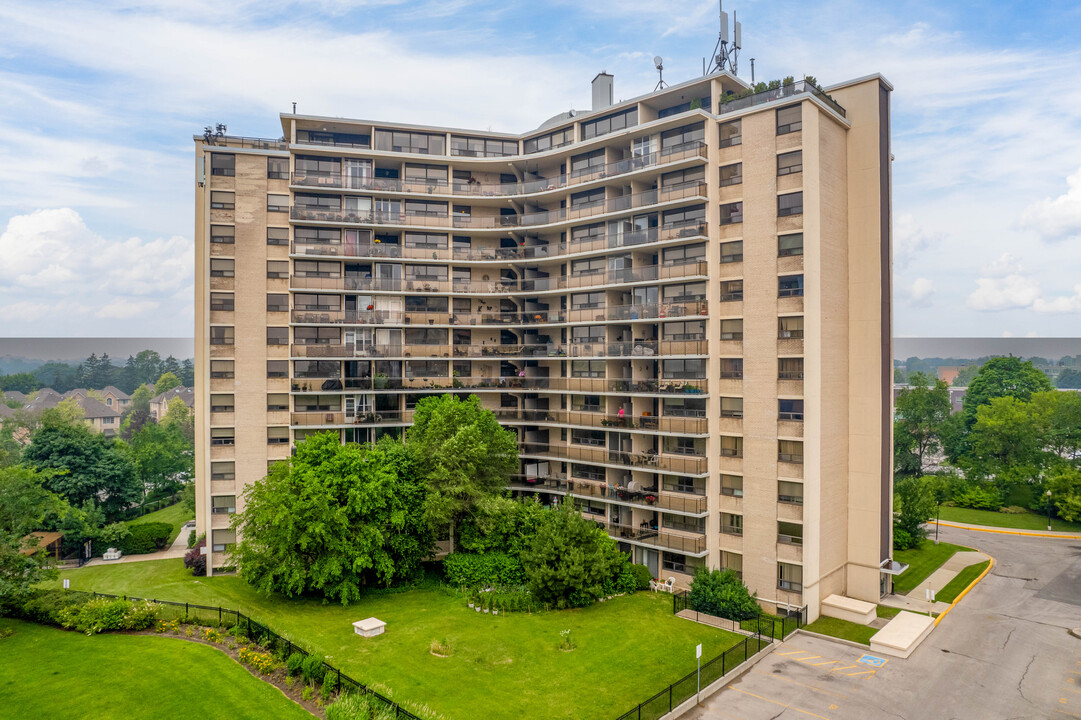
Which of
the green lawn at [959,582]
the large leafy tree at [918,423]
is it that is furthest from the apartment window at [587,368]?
the large leafy tree at [918,423]

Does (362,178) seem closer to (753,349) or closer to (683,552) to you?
(753,349)

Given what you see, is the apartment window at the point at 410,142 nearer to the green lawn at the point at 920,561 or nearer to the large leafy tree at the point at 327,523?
the large leafy tree at the point at 327,523

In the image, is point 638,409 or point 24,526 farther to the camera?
point 638,409

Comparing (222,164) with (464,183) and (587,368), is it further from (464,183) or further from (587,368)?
(587,368)

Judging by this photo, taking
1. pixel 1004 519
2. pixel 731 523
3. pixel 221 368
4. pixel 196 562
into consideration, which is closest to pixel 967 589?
pixel 731 523

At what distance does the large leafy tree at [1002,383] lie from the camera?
77562 mm

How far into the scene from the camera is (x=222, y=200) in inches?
1773

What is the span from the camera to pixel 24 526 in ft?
106

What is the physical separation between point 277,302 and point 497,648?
30.6 m

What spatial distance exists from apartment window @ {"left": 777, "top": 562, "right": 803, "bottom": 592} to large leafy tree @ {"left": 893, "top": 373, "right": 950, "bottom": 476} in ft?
169

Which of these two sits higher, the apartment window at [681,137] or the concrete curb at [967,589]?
the apartment window at [681,137]

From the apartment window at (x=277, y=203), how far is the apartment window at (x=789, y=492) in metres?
39.8

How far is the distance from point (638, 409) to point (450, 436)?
13.0 metres

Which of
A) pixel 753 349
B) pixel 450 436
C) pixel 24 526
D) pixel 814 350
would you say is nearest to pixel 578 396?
pixel 450 436
